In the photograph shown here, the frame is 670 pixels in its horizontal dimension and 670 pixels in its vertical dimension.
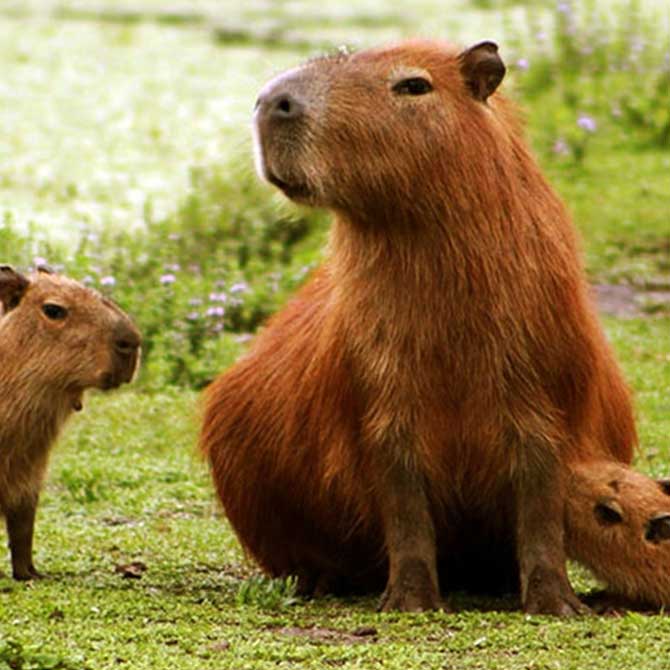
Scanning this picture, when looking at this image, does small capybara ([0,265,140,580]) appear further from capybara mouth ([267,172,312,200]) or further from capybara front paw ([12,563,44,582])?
capybara mouth ([267,172,312,200])

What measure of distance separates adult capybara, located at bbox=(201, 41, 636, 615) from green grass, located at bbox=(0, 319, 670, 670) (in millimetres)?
318

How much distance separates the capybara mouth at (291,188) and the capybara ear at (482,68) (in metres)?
0.59

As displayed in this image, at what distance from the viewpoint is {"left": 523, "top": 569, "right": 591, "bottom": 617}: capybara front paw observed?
6105mm

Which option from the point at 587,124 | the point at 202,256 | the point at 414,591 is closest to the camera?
the point at 414,591

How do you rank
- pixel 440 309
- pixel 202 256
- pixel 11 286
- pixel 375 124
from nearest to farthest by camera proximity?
1. pixel 375 124
2. pixel 440 309
3. pixel 11 286
4. pixel 202 256

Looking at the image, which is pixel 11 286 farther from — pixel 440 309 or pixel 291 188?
pixel 440 309

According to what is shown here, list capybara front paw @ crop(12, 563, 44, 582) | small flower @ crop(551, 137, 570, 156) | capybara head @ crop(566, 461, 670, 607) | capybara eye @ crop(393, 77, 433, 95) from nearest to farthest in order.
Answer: capybara eye @ crop(393, 77, 433, 95)
capybara head @ crop(566, 461, 670, 607)
capybara front paw @ crop(12, 563, 44, 582)
small flower @ crop(551, 137, 570, 156)

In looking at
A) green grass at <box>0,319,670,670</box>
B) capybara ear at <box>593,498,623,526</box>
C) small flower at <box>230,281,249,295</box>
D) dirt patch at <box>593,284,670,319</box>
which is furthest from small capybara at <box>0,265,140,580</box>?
dirt patch at <box>593,284,670,319</box>

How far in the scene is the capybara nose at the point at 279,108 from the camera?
582 cm

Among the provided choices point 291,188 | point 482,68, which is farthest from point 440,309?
point 482,68

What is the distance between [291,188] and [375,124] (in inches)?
11.7

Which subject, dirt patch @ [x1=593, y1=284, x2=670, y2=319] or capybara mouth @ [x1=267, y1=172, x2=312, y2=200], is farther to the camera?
dirt patch @ [x1=593, y1=284, x2=670, y2=319]

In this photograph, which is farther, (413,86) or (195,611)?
(195,611)

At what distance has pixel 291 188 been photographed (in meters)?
5.91
